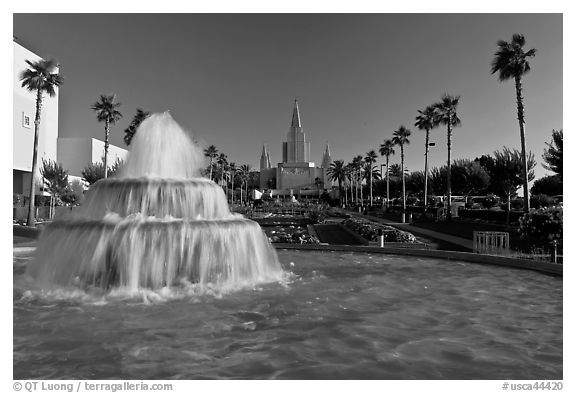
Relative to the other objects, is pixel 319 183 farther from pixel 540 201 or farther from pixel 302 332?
pixel 302 332

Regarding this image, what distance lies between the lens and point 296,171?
6560 inches

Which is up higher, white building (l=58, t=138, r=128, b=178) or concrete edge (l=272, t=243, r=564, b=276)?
white building (l=58, t=138, r=128, b=178)

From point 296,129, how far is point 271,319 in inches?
6814

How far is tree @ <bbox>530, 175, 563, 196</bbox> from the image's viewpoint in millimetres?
53938

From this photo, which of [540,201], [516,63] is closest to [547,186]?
[540,201]

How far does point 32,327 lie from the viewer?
245 inches

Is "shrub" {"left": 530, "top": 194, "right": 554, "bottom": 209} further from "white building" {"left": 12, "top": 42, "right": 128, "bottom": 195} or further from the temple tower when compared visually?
the temple tower

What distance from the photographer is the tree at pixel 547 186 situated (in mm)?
53938

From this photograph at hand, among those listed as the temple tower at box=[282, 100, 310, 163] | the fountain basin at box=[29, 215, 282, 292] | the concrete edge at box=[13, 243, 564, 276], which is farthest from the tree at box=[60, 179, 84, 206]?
the temple tower at box=[282, 100, 310, 163]

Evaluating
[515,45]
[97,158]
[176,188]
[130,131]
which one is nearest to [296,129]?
[97,158]

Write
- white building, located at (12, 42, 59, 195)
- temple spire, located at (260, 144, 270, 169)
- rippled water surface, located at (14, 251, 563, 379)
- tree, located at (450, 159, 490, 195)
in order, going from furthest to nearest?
temple spire, located at (260, 144, 270, 169), tree, located at (450, 159, 490, 195), white building, located at (12, 42, 59, 195), rippled water surface, located at (14, 251, 563, 379)

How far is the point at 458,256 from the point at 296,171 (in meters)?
153

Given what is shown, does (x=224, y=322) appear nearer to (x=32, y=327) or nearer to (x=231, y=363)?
(x=231, y=363)

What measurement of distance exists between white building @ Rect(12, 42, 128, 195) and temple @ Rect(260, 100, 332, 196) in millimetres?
95989
